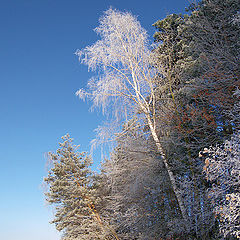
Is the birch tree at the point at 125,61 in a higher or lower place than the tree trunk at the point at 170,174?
higher

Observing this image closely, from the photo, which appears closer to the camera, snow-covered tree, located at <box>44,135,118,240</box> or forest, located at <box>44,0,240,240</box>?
forest, located at <box>44,0,240,240</box>

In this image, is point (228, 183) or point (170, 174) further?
point (170, 174)

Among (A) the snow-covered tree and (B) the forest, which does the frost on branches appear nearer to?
(B) the forest

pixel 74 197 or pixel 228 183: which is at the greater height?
pixel 74 197

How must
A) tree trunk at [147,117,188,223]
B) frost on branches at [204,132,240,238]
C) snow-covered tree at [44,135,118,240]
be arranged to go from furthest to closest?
snow-covered tree at [44,135,118,240] < tree trunk at [147,117,188,223] < frost on branches at [204,132,240,238]

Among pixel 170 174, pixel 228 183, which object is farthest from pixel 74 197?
pixel 228 183

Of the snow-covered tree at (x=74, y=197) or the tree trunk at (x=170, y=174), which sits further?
the snow-covered tree at (x=74, y=197)

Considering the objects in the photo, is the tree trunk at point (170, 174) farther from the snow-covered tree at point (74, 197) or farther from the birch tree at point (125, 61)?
the snow-covered tree at point (74, 197)

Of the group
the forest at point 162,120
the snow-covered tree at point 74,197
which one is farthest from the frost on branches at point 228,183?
the snow-covered tree at point 74,197

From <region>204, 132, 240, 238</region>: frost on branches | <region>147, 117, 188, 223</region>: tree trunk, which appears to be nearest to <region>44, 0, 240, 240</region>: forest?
<region>147, 117, 188, 223</region>: tree trunk

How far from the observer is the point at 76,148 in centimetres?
1251

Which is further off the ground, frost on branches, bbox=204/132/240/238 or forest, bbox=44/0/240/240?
forest, bbox=44/0/240/240

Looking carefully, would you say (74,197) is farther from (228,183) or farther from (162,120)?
(228,183)

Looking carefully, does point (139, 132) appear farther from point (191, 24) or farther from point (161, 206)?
point (191, 24)
